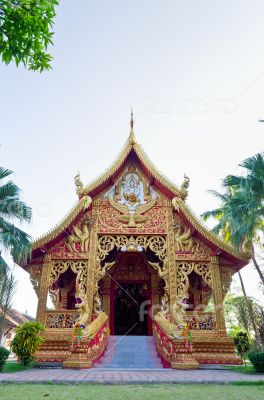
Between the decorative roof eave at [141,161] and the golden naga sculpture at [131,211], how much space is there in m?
0.75

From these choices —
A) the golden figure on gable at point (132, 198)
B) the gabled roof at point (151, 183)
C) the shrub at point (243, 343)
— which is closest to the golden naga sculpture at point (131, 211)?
the golden figure on gable at point (132, 198)

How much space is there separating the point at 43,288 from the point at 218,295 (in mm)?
6164

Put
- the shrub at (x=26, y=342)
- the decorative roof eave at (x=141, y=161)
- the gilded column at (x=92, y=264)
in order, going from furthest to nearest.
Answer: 1. the decorative roof eave at (x=141, y=161)
2. the gilded column at (x=92, y=264)
3. the shrub at (x=26, y=342)

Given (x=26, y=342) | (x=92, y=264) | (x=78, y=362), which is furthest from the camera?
→ (x=92, y=264)

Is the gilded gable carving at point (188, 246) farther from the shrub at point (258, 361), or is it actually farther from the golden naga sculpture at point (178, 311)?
the shrub at point (258, 361)

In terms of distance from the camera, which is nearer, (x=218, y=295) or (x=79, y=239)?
(x=218, y=295)

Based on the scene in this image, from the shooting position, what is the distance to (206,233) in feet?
39.3

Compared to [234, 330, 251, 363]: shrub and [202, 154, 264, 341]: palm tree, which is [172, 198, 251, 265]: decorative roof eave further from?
[234, 330, 251, 363]: shrub

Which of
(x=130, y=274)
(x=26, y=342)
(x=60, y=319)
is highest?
(x=130, y=274)

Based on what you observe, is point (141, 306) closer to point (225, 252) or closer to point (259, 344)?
point (225, 252)

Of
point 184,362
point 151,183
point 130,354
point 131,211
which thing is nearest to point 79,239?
point 131,211

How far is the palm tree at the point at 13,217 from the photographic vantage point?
34.1 ft

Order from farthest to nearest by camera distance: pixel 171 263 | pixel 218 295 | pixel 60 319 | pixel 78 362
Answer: pixel 171 263, pixel 218 295, pixel 60 319, pixel 78 362

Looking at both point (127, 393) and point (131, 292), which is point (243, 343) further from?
point (127, 393)
